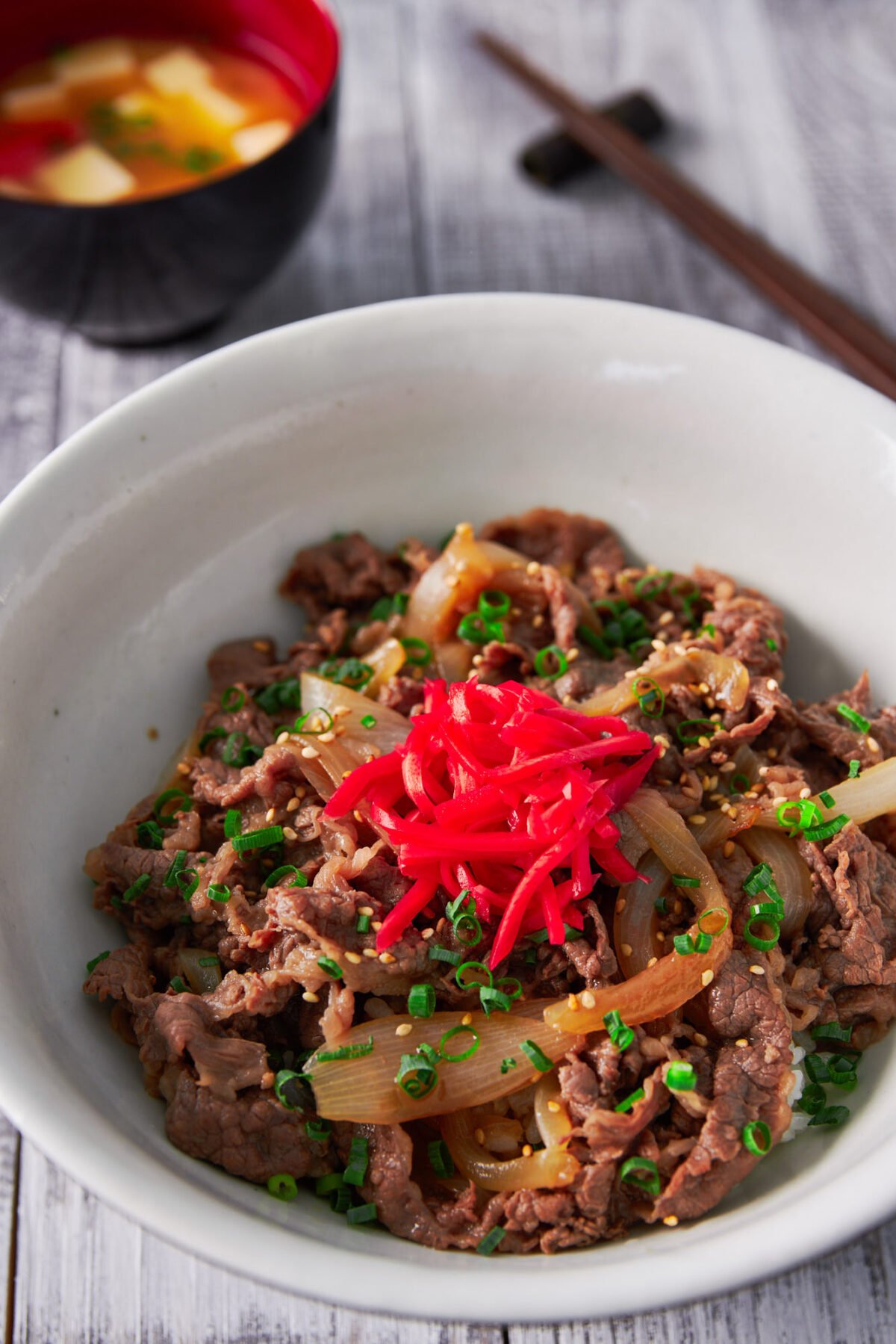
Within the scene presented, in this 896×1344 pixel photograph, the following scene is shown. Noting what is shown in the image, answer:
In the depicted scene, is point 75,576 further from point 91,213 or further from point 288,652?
point 91,213

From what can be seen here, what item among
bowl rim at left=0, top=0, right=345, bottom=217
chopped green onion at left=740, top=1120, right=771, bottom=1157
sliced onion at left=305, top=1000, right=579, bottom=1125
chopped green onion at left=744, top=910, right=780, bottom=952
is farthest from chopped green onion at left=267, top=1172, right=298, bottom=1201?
bowl rim at left=0, top=0, right=345, bottom=217

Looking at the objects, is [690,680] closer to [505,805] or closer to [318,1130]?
[505,805]

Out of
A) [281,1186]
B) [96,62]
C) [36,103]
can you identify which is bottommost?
[281,1186]

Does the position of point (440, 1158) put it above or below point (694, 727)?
below

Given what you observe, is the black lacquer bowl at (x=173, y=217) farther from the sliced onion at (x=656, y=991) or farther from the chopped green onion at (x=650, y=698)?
the sliced onion at (x=656, y=991)

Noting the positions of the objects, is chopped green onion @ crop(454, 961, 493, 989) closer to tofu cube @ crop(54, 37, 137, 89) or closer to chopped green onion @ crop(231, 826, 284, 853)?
chopped green onion @ crop(231, 826, 284, 853)

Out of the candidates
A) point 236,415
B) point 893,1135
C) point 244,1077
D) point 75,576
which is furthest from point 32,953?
point 893,1135

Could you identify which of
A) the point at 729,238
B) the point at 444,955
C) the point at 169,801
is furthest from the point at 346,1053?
the point at 729,238
